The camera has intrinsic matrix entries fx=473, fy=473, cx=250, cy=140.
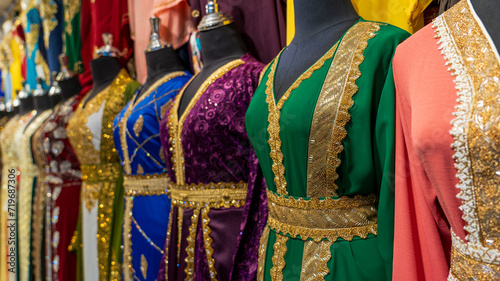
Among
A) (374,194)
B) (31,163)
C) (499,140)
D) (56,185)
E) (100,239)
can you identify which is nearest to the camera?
(499,140)

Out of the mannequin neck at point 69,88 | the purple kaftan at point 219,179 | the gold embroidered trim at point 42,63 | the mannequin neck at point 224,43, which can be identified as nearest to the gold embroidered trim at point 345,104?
the purple kaftan at point 219,179

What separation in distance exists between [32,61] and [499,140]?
331 centimetres

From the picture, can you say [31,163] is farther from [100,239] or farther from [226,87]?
[226,87]

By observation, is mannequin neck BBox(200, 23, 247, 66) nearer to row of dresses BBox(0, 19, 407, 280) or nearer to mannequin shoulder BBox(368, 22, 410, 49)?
row of dresses BBox(0, 19, 407, 280)

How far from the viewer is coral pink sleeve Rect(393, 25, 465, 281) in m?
0.68

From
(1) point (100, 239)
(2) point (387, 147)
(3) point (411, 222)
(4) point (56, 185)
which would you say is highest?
(2) point (387, 147)

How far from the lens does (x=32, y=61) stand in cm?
331

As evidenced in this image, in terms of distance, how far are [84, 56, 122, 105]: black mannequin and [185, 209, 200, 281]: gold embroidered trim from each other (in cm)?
99

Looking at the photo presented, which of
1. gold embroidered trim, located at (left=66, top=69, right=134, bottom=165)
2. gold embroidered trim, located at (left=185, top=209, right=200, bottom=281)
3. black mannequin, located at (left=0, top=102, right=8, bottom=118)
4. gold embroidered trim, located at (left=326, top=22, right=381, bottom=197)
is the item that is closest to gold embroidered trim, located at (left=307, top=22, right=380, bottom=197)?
gold embroidered trim, located at (left=326, top=22, right=381, bottom=197)

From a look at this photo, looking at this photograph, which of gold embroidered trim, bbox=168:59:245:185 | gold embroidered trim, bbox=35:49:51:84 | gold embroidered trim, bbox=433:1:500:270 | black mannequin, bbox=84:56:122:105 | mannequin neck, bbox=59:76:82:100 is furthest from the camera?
gold embroidered trim, bbox=35:49:51:84

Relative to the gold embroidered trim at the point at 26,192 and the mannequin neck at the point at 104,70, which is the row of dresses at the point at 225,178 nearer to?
the mannequin neck at the point at 104,70

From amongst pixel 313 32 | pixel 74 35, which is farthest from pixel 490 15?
pixel 74 35

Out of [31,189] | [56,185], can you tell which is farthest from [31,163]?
[56,185]

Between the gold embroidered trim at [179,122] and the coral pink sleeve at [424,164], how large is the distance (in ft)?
2.19
